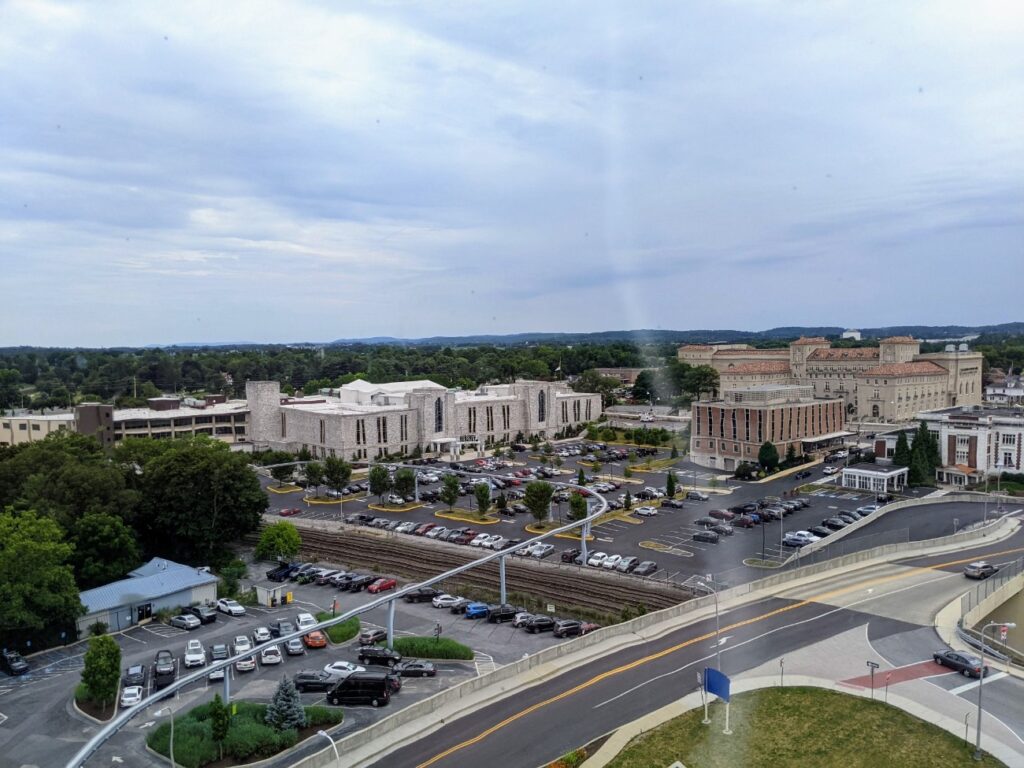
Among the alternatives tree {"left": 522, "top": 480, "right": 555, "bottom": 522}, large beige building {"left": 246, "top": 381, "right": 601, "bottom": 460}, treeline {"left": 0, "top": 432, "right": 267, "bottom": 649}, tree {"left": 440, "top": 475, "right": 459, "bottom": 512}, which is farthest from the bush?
large beige building {"left": 246, "top": 381, "right": 601, "bottom": 460}

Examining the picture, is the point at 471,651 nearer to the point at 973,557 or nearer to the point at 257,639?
the point at 257,639

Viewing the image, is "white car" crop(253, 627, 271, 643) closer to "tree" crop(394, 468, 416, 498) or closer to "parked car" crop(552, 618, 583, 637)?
"parked car" crop(552, 618, 583, 637)

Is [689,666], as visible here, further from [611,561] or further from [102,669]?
[102,669]

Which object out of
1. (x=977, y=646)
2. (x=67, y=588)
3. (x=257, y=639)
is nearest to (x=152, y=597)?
(x=67, y=588)

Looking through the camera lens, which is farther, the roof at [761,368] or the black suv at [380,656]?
the roof at [761,368]

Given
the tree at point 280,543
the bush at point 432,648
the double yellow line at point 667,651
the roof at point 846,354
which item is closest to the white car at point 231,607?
the tree at point 280,543

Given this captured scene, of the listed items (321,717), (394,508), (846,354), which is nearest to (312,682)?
(321,717)

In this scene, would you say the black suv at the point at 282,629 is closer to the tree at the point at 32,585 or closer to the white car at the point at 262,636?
the white car at the point at 262,636
